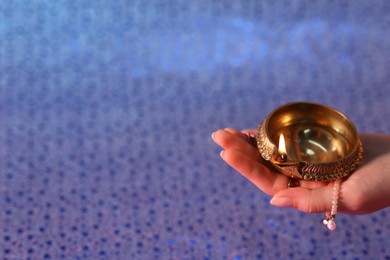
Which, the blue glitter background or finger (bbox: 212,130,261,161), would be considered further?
the blue glitter background

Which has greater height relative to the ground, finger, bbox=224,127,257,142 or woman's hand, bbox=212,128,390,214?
finger, bbox=224,127,257,142

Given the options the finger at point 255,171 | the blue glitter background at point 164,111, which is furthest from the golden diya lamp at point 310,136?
the blue glitter background at point 164,111

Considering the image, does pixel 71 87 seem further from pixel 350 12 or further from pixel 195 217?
pixel 350 12

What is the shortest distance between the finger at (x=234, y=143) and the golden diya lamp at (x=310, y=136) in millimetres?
17

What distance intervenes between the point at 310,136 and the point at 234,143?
20 centimetres

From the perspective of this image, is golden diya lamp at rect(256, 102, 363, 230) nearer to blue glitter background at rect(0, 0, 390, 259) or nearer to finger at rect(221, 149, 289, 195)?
finger at rect(221, 149, 289, 195)

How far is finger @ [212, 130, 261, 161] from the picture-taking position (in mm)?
870

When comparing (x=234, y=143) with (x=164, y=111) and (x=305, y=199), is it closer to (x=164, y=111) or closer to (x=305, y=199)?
(x=305, y=199)

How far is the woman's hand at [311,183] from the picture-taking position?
31.9 inches

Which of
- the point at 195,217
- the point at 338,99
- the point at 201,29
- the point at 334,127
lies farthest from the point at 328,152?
the point at 201,29

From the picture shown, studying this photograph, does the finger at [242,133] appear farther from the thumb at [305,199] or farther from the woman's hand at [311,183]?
the thumb at [305,199]

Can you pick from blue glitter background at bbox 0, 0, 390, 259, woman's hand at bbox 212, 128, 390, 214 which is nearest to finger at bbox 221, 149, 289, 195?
woman's hand at bbox 212, 128, 390, 214

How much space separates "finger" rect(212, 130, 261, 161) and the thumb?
12 centimetres

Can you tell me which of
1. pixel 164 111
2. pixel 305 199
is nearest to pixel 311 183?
pixel 305 199
